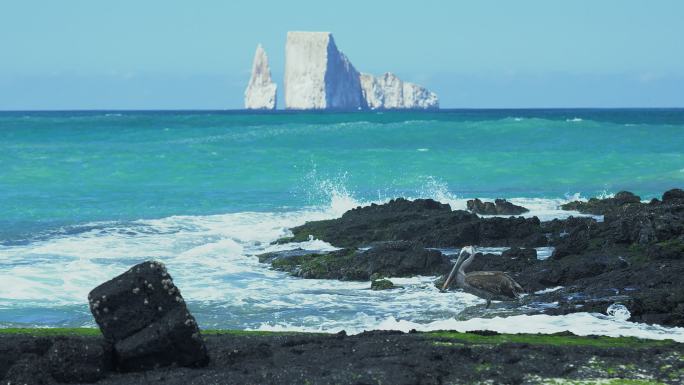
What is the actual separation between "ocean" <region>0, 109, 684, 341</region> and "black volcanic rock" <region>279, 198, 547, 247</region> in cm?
86

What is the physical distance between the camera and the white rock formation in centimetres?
19125

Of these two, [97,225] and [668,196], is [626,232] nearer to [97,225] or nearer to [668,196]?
[668,196]

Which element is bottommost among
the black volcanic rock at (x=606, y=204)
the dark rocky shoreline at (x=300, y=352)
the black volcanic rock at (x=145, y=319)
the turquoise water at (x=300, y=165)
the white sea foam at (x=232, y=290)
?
the turquoise water at (x=300, y=165)

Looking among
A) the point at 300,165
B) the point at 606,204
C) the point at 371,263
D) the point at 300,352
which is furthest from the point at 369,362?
the point at 300,165

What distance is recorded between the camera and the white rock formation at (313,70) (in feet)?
627

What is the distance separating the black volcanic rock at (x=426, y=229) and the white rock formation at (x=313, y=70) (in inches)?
6597

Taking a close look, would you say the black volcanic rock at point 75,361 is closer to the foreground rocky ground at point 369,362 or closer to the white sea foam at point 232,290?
the foreground rocky ground at point 369,362

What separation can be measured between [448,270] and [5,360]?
10253 mm

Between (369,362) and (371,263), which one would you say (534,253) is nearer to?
(371,263)

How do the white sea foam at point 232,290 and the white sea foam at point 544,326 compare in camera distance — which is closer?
the white sea foam at point 544,326

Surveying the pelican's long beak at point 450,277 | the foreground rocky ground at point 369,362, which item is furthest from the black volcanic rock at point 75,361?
the pelican's long beak at point 450,277

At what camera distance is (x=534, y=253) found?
1880cm

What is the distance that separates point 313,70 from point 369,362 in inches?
7344

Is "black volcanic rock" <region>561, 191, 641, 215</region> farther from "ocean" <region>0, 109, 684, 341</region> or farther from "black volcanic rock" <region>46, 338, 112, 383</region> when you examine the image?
"black volcanic rock" <region>46, 338, 112, 383</region>
